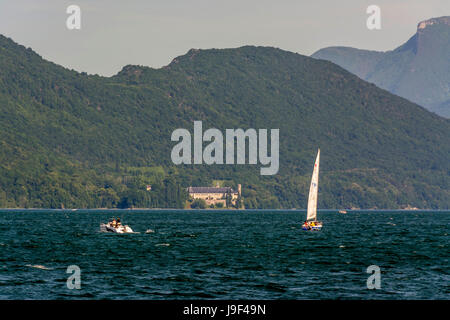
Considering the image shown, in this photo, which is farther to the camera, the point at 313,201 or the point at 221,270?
the point at 313,201

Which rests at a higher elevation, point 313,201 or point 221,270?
point 313,201

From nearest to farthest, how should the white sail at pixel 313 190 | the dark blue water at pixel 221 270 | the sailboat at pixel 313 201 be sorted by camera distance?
the dark blue water at pixel 221 270, the white sail at pixel 313 190, the sailboat at pixel 313 201

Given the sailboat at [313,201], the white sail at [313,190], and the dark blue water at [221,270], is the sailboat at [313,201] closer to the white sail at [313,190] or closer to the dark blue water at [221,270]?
the white sail at [313,190]

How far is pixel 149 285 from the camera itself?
7338 centimetres

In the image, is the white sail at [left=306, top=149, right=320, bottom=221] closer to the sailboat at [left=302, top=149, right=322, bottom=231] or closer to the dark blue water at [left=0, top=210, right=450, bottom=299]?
the sailboat at [left=302, top=149, right=322, bottom=231]

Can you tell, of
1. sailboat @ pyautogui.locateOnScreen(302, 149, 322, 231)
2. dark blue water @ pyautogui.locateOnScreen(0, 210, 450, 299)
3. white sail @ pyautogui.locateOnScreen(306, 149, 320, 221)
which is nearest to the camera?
dark blue water @ pyautogui.locateOnScreen(0, 210, 450, 299)

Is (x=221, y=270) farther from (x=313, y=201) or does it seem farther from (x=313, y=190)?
(x=313, y=201)

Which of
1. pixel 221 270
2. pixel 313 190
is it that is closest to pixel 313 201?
pixel 313 190

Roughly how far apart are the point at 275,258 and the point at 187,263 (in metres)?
14.0

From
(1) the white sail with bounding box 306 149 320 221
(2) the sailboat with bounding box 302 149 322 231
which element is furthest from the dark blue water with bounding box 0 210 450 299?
(2) the sailboat with bounding box 302 149 322 231

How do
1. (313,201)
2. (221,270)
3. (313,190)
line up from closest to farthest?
(221,270) < (313,190) < (313,201)

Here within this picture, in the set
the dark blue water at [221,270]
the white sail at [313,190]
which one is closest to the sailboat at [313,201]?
the white sail at [313,190]
